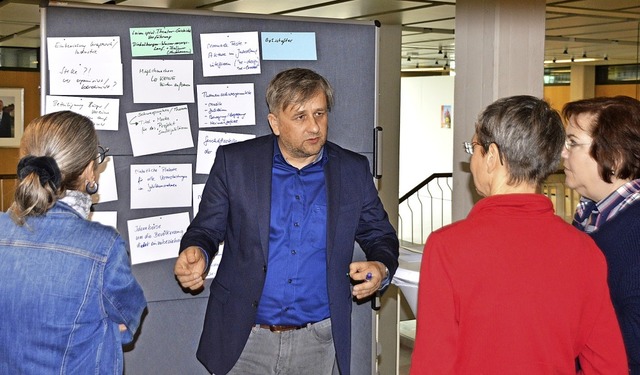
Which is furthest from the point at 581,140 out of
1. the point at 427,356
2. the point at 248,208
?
the point at 248,208

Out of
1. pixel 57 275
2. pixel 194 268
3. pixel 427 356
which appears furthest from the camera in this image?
pixel 194 268

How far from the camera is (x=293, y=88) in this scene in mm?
2604

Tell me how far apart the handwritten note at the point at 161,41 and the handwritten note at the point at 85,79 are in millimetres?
112

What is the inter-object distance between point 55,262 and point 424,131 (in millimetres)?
13946

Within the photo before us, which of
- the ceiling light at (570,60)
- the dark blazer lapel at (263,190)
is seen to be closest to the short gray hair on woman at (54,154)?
the dark blazer lapel at (263,190)

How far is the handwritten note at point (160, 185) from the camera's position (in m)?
3.08

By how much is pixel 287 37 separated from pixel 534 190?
1705mm

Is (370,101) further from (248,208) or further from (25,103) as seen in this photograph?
(25,103)

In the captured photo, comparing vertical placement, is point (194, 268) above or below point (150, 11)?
below

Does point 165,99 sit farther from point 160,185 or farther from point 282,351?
point 282,351

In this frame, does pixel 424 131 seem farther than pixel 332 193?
Yes

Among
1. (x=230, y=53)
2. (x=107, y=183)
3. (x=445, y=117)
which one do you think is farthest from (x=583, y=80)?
(x=107, y=183)

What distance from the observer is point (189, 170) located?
124 inches

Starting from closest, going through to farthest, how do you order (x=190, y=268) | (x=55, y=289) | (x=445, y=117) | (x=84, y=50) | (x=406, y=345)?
(x=55, y=289) → (x=190, y=268) → (x=84, y=50) → (x=406, y=345) → (x=445, y=117)
